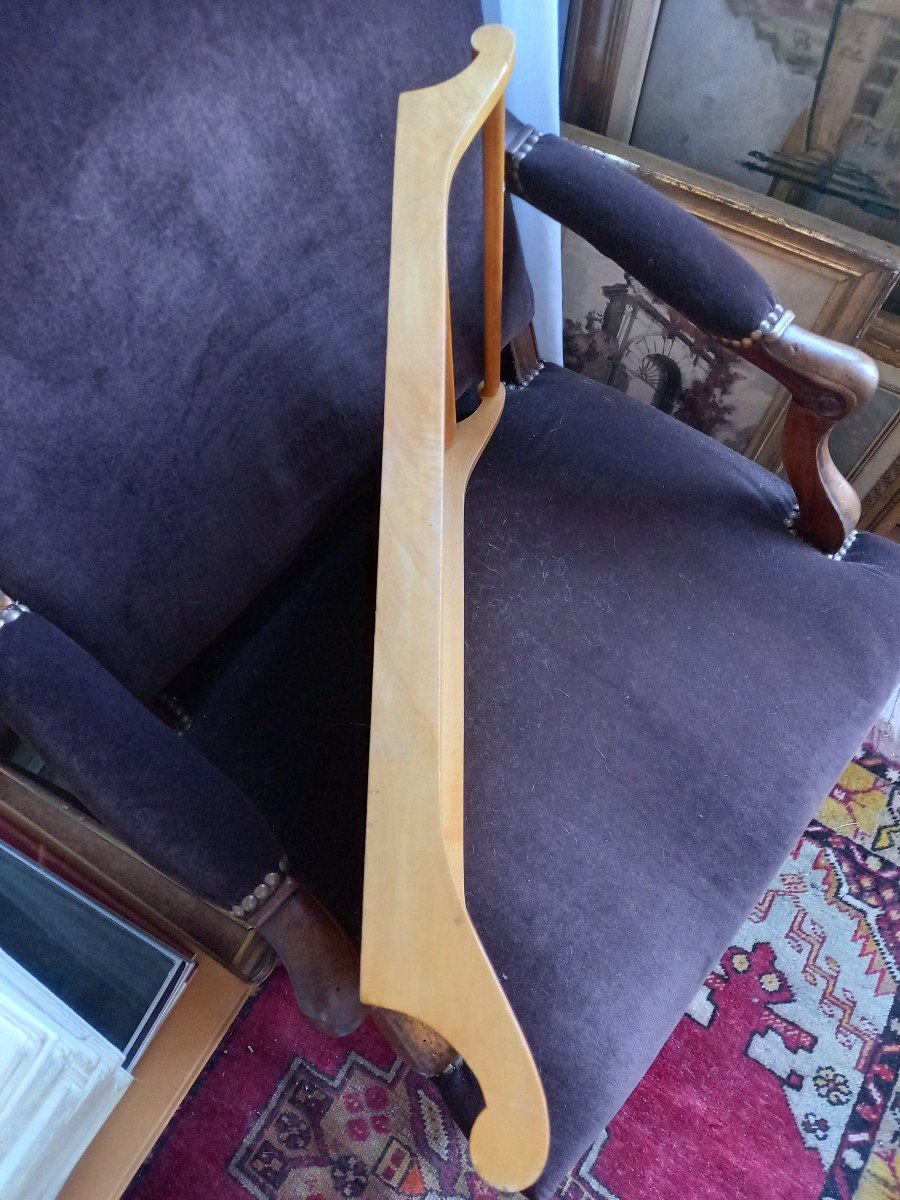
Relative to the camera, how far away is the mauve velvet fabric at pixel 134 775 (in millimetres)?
456

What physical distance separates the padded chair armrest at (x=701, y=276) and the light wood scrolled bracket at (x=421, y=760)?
28 centimetres

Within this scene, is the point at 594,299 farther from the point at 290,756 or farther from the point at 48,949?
the point at 48,949

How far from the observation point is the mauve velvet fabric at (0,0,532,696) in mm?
454

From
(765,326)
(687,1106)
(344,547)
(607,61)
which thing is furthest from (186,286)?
(687,1106)

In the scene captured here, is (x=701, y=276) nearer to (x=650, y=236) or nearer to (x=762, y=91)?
(x=650, y=236)

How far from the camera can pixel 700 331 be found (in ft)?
3.45

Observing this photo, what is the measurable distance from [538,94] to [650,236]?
288 millimetres

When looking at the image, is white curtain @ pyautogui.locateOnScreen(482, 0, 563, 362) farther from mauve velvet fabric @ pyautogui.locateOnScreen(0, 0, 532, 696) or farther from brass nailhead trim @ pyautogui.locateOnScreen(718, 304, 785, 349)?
brass nailhead trim @ pyautogui.locateOnScreen(718, 304, 785, 349)

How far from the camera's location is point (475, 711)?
65cm

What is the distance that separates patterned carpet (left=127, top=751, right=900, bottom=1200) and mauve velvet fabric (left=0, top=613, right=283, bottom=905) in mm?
596

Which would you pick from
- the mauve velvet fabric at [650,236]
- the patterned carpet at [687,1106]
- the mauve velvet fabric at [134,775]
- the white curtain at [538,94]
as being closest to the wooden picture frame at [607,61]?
the white curtain at [538,94]

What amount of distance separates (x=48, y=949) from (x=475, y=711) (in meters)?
0.52

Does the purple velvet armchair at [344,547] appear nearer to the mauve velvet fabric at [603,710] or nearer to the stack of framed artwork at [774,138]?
the mauve velvet fabric at [603,710]

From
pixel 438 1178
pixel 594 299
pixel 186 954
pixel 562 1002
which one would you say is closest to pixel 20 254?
pixel 562 1002
